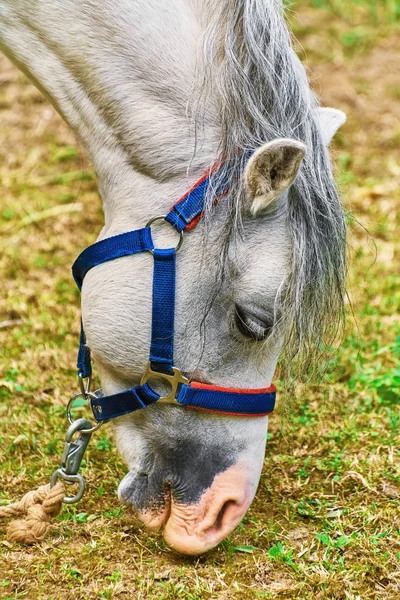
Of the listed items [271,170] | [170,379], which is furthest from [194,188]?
[170,379]

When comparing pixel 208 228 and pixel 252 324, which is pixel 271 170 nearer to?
pixel 208 228

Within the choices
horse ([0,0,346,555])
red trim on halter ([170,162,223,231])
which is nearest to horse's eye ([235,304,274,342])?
horse ([0,0,346,555])

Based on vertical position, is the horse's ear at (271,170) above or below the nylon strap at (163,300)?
above

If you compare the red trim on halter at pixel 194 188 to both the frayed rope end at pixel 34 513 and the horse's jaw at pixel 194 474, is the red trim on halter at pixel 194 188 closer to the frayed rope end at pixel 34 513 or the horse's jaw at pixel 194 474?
the horse's jaw at pixel 194 474

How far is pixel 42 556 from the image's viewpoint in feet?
8.16

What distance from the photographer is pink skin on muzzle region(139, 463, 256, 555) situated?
2377 millimetres

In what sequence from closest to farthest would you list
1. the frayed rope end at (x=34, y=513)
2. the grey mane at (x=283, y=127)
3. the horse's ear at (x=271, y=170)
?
the horse's ear at (x=271, y=170)
the grey mane at (x=283, y=127)
the frayed rope end at (x=34, y=513)

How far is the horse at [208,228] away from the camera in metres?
2.34

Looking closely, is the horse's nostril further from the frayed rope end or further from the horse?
the frayed rope end

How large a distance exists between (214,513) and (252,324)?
58 centimetres

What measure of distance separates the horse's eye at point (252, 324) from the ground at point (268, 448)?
0.38 meters

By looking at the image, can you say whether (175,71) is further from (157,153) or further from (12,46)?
(12,46)

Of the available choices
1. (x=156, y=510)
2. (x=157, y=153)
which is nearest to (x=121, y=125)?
(x=157, y=153)

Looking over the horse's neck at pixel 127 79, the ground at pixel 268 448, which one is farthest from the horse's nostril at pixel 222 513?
the horse's neck at pixel 127 79
